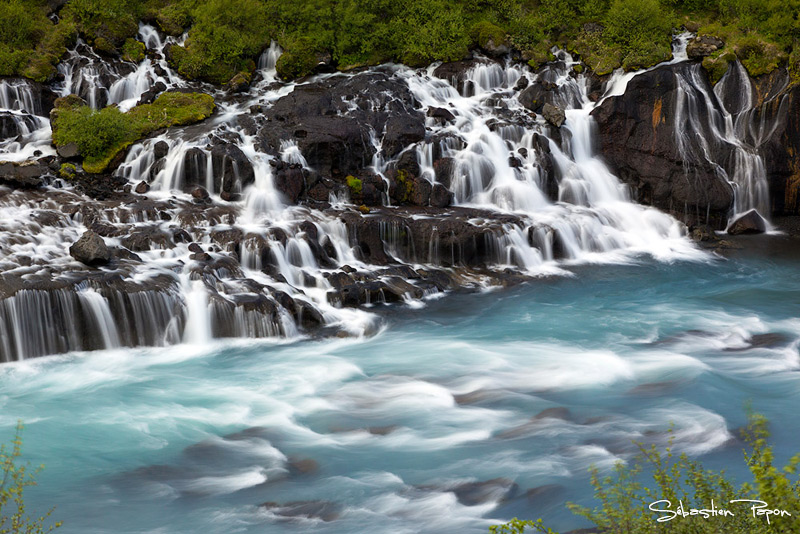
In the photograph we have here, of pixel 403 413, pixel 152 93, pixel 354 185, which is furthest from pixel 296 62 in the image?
pixel 403 413

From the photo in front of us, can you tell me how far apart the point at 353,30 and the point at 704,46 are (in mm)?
13576

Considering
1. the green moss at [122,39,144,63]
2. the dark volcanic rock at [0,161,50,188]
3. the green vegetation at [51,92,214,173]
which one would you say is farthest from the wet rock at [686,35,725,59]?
the dark volcanic rock at [0,161,50,188]

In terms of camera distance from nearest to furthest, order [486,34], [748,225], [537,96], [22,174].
A: [22,174] → [748,225] → [537,96] → [486,34]

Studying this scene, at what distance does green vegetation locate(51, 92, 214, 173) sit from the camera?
2416 centimetres

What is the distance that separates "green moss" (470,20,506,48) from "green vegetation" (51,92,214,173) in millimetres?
11675

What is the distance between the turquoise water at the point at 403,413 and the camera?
34.4 feet

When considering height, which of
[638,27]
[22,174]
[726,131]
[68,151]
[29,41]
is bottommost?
[726,131]

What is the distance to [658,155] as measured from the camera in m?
27.2

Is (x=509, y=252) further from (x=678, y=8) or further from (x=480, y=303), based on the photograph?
(x=678, y=8)

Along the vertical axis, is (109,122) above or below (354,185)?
above

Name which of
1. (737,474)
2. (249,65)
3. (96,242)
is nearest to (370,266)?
(96,242)

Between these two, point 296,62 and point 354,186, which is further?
point 296,62

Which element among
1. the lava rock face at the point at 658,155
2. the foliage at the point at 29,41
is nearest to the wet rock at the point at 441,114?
the lava rock face at the point at 658,155

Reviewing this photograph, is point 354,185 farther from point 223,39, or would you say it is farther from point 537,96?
point 223,39
